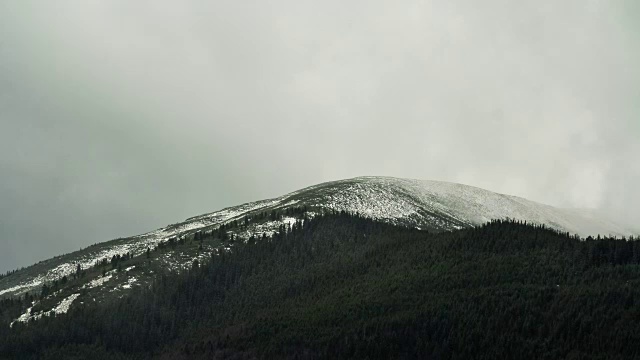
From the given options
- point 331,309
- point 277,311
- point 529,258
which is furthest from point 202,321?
point 529,258

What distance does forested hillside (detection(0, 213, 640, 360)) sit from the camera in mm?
133125

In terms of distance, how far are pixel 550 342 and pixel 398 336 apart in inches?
1279

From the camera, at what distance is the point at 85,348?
576 ft

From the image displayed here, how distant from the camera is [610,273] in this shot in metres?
159

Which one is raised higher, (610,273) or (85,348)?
(610,273)

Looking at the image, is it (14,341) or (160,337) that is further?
(160,337)

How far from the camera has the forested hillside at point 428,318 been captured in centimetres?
13312

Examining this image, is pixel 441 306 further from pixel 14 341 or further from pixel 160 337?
pixel 14 341

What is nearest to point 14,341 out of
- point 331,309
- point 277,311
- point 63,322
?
point 63,322

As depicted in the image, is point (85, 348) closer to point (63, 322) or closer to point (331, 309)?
point (63, 322)

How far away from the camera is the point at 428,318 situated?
148750 millimetres

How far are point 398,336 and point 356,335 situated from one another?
9741mm

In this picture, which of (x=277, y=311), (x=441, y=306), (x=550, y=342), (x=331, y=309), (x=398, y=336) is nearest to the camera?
(x=550, y=342)

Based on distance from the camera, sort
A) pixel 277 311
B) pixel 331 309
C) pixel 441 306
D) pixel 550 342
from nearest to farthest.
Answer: pixel 550 342 < pixel 441 306 < pixel 331 309 < pixel 277 311
